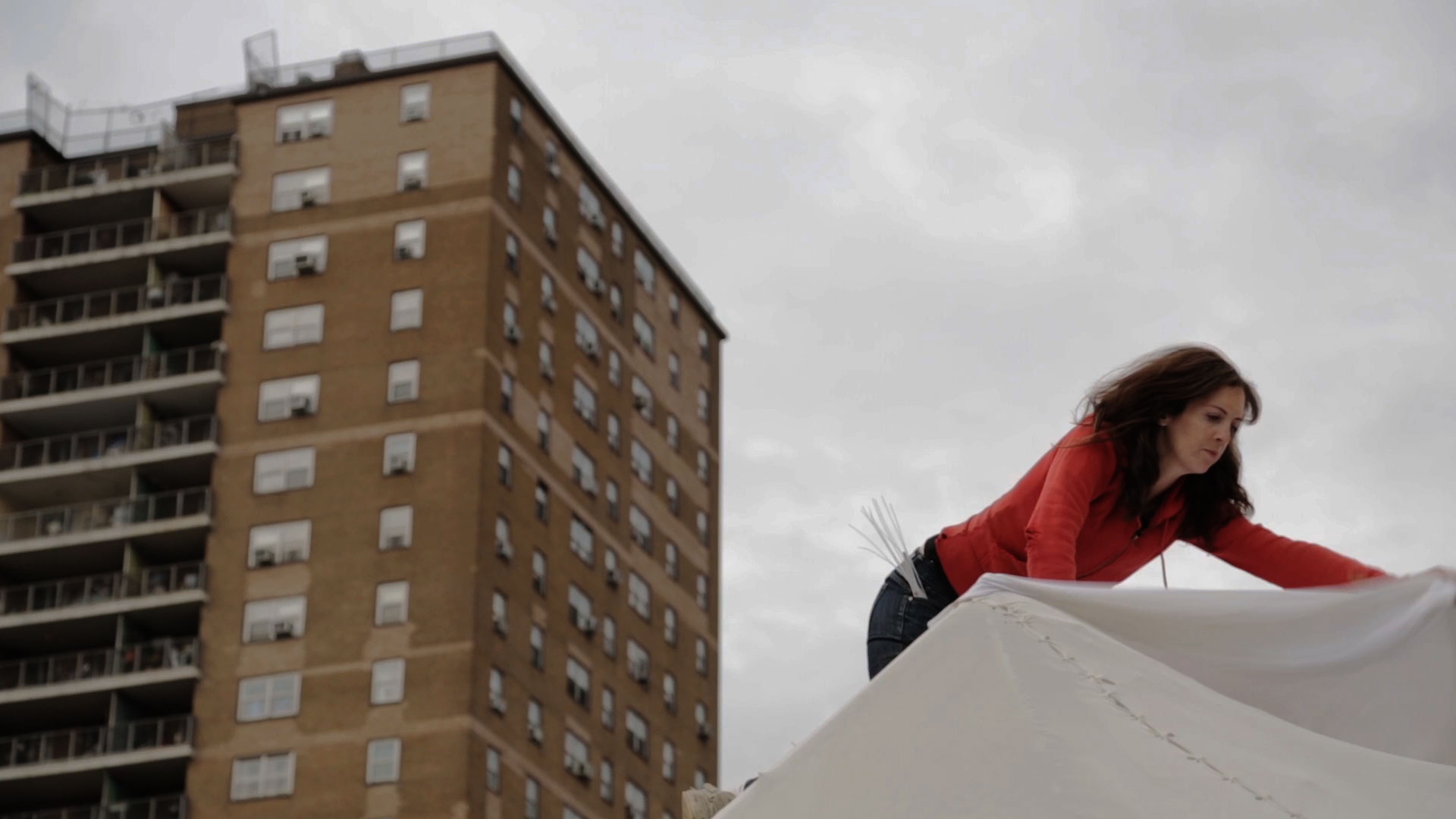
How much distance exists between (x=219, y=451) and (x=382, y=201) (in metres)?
9.53

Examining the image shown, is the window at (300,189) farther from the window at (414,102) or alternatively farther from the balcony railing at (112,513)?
the balcony railing at (112,513)

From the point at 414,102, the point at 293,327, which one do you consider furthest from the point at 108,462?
the point at 414,102

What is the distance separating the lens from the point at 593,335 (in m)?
77.2

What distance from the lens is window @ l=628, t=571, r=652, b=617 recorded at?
76.9 metres

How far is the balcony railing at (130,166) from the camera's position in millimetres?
74000

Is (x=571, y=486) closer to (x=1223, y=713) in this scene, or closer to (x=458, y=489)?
(x=458, y=489)

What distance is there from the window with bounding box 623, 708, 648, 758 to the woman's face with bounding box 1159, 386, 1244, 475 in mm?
69163

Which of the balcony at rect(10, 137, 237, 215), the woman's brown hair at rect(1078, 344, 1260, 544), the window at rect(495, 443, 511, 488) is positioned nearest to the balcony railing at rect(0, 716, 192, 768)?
the window at rect(495, 443, 511, 488)

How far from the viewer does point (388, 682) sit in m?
65.2

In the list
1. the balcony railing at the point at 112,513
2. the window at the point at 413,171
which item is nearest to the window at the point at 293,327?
the window at the point at 413,171

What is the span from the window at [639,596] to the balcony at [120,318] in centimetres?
1632

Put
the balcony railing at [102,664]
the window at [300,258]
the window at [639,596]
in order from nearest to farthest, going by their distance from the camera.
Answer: the balcony railing at [102,664]
the window at [300,258]
the window at [639,596]

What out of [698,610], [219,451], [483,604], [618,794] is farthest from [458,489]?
[698,610]

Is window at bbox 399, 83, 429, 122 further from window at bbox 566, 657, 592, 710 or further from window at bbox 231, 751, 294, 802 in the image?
window at bbox 231, 751, 294, 802
